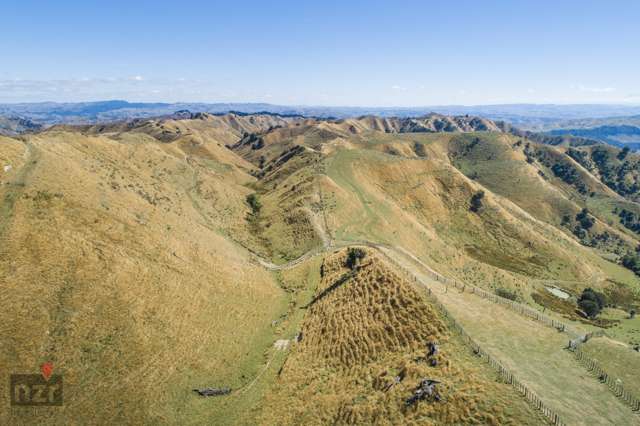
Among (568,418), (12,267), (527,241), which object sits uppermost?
(12,267)

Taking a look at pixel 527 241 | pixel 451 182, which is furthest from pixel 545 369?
pixel 451 182

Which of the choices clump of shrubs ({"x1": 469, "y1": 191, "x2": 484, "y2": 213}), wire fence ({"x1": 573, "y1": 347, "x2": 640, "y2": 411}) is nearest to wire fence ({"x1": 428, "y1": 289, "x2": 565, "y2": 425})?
wire fence ({"x1": 573, "y1": 347, "x2": 640, "y2": 411})

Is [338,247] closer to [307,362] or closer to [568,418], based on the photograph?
[307,362]

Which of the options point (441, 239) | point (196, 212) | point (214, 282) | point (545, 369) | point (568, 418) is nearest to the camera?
point (568, 418)

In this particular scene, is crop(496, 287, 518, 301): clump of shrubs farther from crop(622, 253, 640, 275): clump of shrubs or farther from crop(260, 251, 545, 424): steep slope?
crop(622, 253, 640, 275): clump of shrubs

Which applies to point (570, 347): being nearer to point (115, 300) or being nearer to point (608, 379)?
point (608, 379)

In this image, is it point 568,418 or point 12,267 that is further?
point 12,267

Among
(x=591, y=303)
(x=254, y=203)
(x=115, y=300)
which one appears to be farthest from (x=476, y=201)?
(x=115, y=300)

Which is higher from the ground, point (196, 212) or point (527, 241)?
point (196, 212)

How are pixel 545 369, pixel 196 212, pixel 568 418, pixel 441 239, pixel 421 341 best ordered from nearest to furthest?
1. pixel 568 418
2. pixel 545 369
3. pixel 421 341
4. pixel 196 212
5. pixel 441 239
